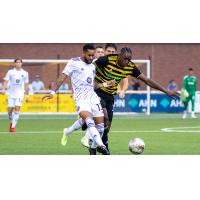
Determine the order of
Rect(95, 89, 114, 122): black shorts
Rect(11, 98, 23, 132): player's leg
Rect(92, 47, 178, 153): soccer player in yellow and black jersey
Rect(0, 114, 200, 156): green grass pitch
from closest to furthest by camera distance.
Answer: Rect(92, 47, 178, 153): soccer player in yellow and black jersey, Rect(95, 89, 114, 122): black shorts, Rect(0, 114, 200, 156): green grass pitch, Rect(11, 98, 23, 132): player's leg

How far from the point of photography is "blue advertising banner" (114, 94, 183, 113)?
36688 millimetres

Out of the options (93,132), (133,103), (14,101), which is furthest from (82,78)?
(133,103)

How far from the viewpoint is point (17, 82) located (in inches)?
874

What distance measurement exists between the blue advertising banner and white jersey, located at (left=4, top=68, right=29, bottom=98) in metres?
14.3

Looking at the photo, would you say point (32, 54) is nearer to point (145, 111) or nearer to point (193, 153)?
point (145, 111)

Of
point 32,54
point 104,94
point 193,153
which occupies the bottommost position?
point 193,153

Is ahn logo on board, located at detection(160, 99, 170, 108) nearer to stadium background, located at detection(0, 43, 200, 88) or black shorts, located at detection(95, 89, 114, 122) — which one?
stadium background, located at detection(0, 43, 200, 88)

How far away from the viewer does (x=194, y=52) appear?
49.7 metres

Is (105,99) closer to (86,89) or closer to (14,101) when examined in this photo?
(86,89)

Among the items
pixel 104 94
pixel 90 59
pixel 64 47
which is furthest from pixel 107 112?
pixel 64 47

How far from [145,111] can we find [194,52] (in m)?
13.7

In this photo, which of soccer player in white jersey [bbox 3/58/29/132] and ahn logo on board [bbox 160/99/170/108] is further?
ahn logo on board [bbox 160/99/170/108]

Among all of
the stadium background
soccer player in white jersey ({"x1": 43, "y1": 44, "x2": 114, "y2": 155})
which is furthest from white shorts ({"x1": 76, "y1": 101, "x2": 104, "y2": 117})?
the stadium background

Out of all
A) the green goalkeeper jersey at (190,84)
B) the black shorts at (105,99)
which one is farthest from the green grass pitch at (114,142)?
the green goalkeeper jersey at (190,84)
